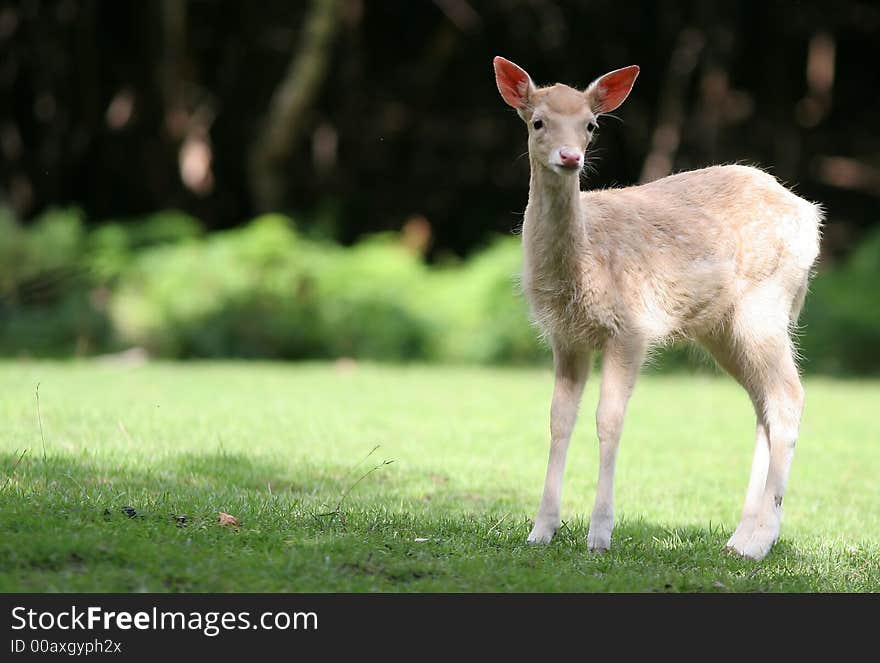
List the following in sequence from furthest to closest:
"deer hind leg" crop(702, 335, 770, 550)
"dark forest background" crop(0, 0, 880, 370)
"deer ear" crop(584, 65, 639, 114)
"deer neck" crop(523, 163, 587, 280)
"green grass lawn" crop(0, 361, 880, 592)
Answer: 1. "dark forest background" crop(0, 0, 880, 370)
2. "deer hind leg" crop(702, 335, 770, 550)
3. "deer ear" crop(584, 65, 639, 114)
4. "deer neck" crop(523, 163, 587, 280)
5. "green grass lawn" crop(0, 361, 880, 592)

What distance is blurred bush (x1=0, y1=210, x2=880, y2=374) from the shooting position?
17.4m

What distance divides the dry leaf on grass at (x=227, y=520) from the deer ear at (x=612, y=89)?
3101 millimetres

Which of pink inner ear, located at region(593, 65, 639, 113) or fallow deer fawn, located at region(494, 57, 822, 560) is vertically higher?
pink inner ear, located at region(593, 65, 639, 113)

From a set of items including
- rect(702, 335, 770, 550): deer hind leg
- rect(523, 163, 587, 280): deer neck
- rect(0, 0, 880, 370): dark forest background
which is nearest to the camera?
rect(523, 163, 587, 280): deer neck

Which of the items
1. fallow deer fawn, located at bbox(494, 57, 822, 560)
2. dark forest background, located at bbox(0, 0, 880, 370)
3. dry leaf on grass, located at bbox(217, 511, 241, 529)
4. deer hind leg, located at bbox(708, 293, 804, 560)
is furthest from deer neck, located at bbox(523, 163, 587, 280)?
dark forest background, located at bbox(0, 0, 880, 370)

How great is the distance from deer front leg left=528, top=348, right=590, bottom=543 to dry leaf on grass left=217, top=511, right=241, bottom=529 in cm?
170

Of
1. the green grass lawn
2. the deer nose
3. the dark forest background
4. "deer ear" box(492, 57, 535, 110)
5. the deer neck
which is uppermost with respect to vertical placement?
the dark forest background

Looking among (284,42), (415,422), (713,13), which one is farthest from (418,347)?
(713,13)

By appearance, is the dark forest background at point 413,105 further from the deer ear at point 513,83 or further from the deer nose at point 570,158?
the deer nose at point 570,158

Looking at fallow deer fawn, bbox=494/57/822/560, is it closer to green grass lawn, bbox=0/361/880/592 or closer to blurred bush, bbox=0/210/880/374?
green grass lawn, bbox=0/361/880/592

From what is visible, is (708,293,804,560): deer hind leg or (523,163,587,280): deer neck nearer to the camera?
(523,163,587,280): deer neck

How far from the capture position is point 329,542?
6.57 meters

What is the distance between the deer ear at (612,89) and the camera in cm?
719

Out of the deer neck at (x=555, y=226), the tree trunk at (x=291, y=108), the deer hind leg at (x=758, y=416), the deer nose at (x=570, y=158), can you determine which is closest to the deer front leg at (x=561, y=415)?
the deer neck at (x=555, y=226)
